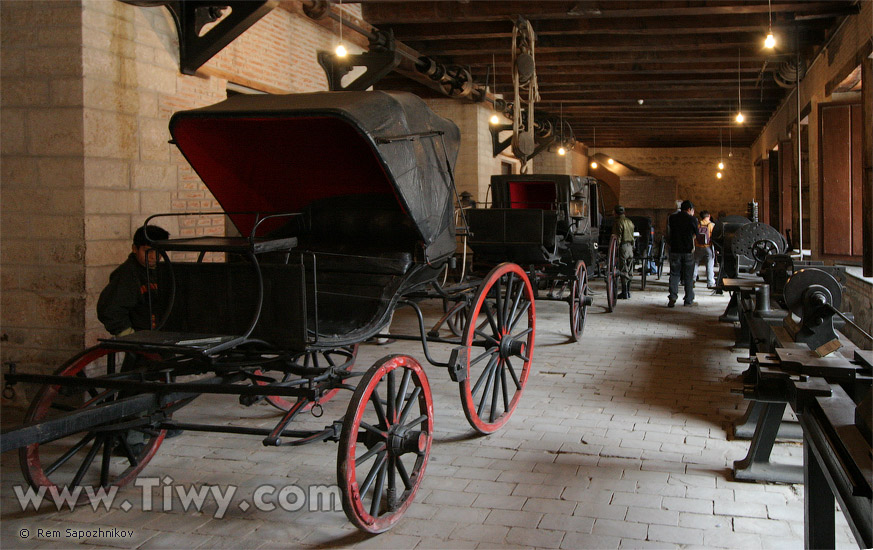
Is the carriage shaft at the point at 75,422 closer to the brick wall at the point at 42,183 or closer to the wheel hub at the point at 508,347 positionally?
the wheel hub at the point at 508,347

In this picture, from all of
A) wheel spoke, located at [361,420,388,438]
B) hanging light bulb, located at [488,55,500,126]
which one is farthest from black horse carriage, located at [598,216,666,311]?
wheel spoke, located at [361,420,388,438]

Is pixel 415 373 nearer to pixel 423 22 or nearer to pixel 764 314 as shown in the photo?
pixel 764 314

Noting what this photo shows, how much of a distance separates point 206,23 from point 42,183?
1.96 metres

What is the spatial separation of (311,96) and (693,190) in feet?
Result: 85.5

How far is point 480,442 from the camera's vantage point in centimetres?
455

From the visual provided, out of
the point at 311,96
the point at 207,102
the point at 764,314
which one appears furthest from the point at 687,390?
the point at 207,102

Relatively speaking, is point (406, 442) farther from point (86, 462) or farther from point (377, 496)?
point (86, 462)

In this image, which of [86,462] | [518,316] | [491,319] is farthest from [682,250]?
[86,462]

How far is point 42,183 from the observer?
17.3 feet

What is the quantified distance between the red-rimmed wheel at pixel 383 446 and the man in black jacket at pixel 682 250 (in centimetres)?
793

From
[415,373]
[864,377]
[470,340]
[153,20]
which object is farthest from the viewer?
[153,20]

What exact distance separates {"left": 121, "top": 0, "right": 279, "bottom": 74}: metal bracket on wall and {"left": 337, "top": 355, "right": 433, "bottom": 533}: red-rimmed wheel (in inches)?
148

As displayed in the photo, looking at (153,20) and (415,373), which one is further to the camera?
(153,20)

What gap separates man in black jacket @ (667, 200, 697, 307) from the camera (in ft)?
34.8
